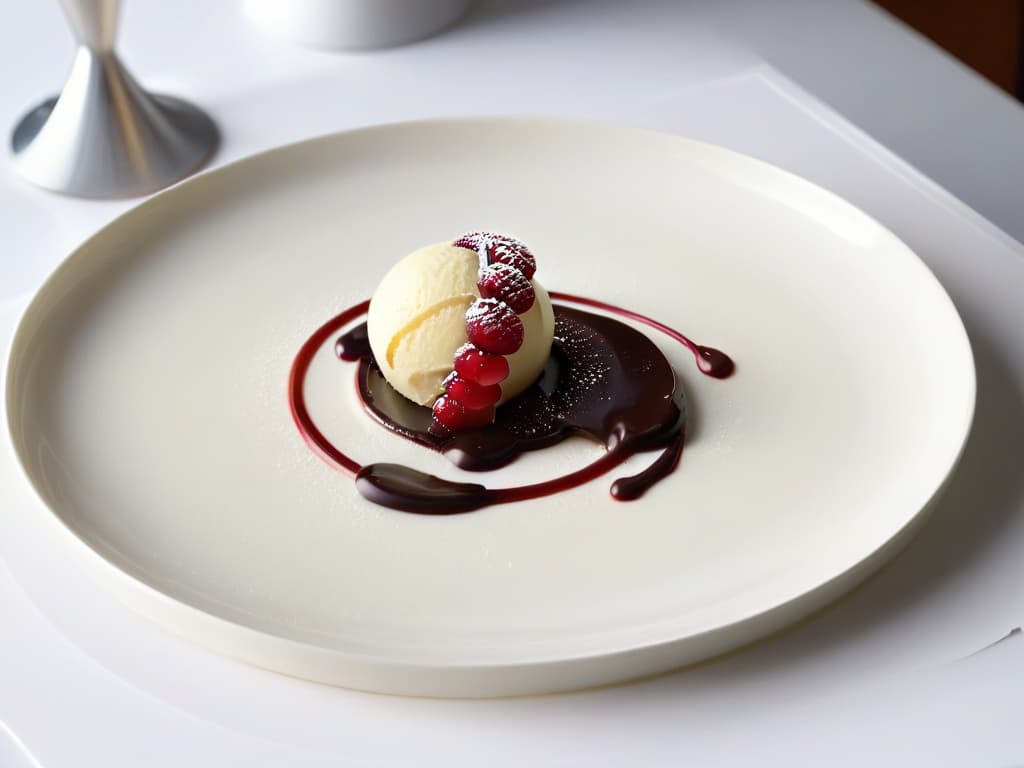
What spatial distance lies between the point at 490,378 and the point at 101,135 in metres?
0.74

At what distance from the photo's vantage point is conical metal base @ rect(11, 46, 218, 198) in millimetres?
1550

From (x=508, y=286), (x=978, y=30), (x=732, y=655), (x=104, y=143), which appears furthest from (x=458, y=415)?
(x=978, y=30)

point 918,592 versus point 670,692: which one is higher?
point 918,592

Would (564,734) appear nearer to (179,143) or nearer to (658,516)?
(658,516)

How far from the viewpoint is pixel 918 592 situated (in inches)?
38.4

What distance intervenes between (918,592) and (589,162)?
0.70 meters

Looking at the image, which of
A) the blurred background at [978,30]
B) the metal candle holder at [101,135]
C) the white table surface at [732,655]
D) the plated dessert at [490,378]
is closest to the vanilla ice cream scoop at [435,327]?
the plated dessert at [490,378]

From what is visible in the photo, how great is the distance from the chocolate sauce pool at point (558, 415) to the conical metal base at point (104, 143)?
0.45 meters

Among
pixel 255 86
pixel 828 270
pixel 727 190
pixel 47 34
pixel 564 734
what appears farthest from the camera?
pixel 47 34

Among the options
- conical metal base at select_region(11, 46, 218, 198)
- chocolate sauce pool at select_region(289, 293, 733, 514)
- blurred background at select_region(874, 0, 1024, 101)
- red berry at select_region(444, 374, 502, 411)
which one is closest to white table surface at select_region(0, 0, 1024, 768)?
conical metal base at select_region(11, 46, 218, 198)

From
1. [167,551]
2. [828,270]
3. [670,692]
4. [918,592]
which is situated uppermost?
[828,270]

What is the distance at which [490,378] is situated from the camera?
3.67ft

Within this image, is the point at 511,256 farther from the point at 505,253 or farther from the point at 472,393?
the point at 472,393

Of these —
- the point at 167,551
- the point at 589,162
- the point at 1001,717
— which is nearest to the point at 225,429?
the point at 167,551
